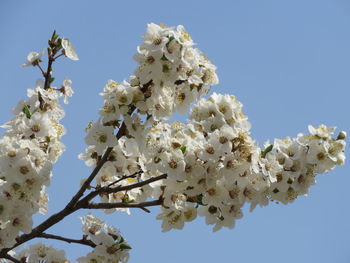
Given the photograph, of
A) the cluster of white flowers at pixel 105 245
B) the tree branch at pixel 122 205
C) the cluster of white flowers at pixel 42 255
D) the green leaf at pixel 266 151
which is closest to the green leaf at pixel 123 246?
the cluster of white flowers at pixel 105 245

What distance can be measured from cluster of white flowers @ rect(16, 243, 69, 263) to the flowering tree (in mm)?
17

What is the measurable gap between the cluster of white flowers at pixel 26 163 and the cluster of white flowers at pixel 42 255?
1.64ft

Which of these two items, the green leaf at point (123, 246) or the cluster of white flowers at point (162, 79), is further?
the green leaf at point (123, 246)

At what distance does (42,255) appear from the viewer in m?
5.73

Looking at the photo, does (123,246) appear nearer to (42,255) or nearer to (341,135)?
(42,255)

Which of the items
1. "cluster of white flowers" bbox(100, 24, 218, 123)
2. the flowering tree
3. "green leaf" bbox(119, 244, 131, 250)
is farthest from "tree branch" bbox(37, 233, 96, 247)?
"cluster of white flowers" bbox(100, 24, 218, 123)

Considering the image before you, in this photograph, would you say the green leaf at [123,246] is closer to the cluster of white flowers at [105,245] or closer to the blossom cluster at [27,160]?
the cluster of white flowers at [105,245]

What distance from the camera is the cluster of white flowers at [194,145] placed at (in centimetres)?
489

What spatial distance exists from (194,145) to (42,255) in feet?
6.89

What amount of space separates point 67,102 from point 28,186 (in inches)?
49.3

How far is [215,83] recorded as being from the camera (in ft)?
17.7

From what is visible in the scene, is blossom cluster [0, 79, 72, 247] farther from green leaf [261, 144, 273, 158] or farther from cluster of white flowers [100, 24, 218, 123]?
green leaf [261, 144, 273, 158]

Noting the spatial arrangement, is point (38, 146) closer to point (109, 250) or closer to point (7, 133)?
point (7, 133)

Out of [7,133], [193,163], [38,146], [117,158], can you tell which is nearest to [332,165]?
[193,163]
